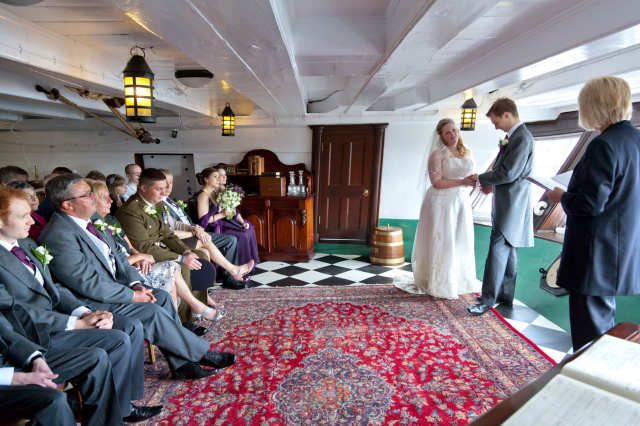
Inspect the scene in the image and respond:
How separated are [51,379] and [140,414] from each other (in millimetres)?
607

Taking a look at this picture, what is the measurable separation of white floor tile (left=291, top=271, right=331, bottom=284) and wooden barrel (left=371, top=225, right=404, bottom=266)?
0.95m

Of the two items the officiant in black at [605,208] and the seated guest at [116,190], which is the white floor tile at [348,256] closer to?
the seated guest at [116,190]

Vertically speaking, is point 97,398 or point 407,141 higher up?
point 407,141

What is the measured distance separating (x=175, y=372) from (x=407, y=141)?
504 centimetres

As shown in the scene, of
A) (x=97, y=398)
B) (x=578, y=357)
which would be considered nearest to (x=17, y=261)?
(x=97, y=398)

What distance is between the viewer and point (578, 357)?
905 millimetres

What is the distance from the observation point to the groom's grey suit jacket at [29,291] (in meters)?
1.58

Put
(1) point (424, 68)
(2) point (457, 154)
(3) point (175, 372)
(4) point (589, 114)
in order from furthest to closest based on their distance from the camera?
1. (1) point (424, 68)
2. (2) point (457, 154)
3. (3) point (175, 372)
4. (4) point (589, 114)

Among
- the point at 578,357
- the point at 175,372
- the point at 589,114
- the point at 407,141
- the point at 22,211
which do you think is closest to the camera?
the point at 578,357

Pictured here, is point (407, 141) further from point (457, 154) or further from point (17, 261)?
point (17, 261)

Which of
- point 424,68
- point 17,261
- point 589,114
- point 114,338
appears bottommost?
point 114,338

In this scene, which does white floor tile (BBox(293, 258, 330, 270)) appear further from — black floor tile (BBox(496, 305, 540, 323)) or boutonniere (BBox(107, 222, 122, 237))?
boutonniere (BBox(107, 222, 122, 237))

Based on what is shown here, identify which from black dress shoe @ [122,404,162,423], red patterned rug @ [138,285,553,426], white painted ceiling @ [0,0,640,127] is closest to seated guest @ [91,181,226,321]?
red patterned rug @ [138,285,553,426]

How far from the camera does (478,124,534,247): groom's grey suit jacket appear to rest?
294 cm
